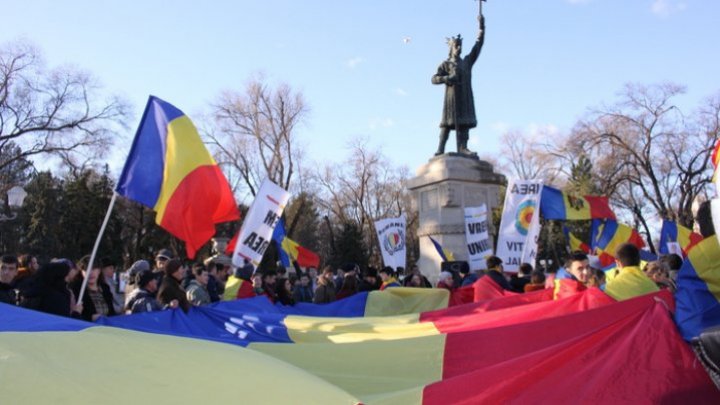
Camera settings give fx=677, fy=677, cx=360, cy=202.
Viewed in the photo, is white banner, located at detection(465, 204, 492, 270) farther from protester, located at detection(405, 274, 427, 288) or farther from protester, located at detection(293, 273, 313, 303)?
protester, located at detection(293, 273, 313, 303)

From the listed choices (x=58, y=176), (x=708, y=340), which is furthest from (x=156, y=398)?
(x=58, y=176)

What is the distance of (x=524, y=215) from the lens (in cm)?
1251

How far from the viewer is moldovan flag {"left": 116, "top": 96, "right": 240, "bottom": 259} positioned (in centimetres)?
710

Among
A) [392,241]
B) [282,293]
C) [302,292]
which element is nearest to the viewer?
[282,293]

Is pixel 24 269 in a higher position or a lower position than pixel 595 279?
lower

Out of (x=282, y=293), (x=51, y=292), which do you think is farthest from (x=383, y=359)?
(x=282, y=293)

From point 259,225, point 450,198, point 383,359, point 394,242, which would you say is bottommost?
point 383,359

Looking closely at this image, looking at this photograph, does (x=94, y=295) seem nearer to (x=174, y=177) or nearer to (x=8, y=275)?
(x=8, y=275)

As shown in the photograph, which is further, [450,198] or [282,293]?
[450,198]

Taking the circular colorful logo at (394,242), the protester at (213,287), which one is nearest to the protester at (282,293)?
the protester at (213,287)

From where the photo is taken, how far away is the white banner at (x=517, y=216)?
40.9 feet

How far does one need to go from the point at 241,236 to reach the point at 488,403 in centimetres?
760

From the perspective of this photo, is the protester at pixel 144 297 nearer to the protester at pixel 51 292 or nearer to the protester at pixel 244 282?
the protester at pixel 51 292

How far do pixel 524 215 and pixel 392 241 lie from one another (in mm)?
4335
